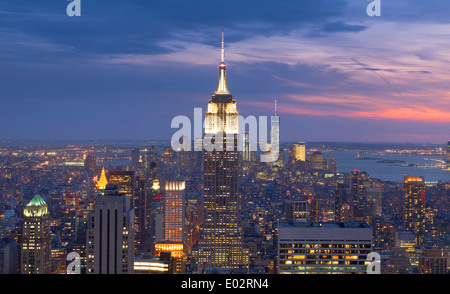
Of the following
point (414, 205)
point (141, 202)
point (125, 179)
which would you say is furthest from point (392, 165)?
point (125, 179)

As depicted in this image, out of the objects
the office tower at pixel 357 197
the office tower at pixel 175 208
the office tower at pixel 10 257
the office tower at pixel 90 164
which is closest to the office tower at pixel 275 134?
the office tower at pixel 357 197

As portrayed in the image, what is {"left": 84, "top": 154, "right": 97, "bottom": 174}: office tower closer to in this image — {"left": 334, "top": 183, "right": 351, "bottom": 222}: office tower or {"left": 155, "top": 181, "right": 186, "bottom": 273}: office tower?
{"left": 155, "top": 181, "right": 186, "bottom": 273}: office tower

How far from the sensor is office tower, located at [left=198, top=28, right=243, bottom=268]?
90.1 ft

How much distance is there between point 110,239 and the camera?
11.8 meters

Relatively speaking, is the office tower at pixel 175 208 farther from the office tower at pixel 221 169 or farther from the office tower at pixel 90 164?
the office tower at pixel 90 164

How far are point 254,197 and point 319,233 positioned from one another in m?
16.2

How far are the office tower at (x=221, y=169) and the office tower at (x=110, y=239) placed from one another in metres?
15.0

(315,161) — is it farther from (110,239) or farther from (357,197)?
(110,239)

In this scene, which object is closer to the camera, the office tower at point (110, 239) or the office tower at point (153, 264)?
the office tower at point (110, 239)

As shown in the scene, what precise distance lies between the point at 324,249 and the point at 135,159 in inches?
509

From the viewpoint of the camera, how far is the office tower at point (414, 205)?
22859 mm
